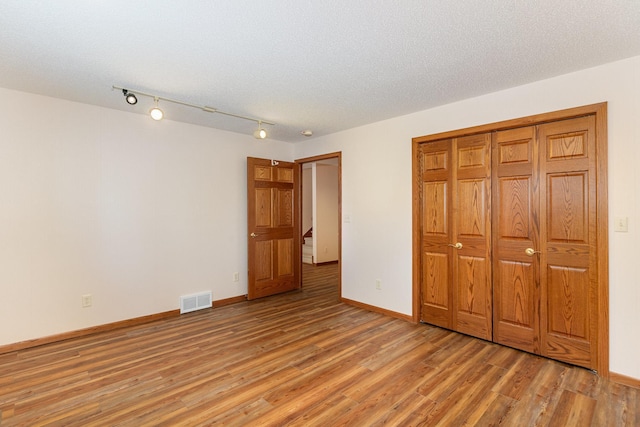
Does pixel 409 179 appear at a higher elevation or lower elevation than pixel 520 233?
higher

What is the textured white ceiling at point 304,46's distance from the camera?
1804 millimetres

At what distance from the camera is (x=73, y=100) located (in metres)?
3.28

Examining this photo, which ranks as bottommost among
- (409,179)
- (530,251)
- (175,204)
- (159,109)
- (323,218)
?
(530,251)

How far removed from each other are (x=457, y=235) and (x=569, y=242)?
3.17 feet

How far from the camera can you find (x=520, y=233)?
9.68 ft

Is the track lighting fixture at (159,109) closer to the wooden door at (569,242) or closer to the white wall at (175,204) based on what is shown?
the white wall at (175,204)

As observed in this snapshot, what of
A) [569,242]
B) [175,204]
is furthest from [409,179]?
[175,204]

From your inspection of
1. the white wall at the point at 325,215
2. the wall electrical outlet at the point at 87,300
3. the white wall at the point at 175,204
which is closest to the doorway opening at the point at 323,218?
the white wall at the point at 325,215

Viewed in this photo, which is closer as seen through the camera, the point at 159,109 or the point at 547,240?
the point at 547,240

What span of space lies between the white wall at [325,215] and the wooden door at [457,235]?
393cm

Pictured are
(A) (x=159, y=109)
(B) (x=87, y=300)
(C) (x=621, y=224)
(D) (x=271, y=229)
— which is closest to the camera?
(C) (x=621, y=224)

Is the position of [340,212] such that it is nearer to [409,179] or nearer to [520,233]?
[409,179]

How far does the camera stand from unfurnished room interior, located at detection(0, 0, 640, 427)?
2027mm

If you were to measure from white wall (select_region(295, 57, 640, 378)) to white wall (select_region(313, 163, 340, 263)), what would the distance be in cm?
240
